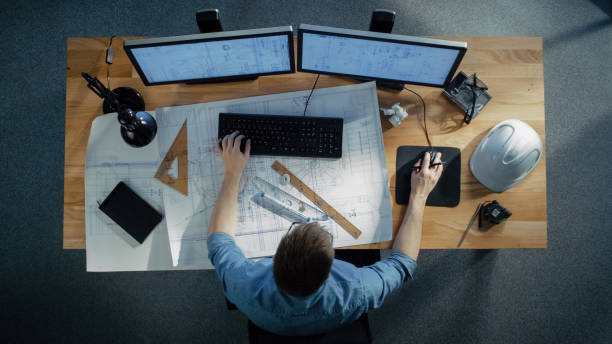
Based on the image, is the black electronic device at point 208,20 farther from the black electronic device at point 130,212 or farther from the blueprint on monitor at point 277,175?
the black electronic device at point 130,212

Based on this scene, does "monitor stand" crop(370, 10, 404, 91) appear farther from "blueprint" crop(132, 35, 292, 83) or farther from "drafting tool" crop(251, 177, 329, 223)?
"drafting tool" crop(251, 177, 329, 223)

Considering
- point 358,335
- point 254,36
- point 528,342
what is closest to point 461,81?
point 254,36

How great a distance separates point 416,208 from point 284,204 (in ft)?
1.53

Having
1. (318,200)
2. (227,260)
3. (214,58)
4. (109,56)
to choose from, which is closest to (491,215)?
(318,200)

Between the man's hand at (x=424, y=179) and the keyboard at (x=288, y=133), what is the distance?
29 centimetres

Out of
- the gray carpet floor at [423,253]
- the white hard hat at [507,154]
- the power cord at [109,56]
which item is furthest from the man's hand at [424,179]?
the power cord at [109,56]

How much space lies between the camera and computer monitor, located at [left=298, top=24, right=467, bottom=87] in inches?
37.7

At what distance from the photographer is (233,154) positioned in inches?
45.9

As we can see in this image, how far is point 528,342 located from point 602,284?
0.54 metres

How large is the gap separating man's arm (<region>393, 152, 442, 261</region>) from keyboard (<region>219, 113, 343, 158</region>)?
0.98ft

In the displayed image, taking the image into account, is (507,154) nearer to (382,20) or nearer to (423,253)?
(382,20)

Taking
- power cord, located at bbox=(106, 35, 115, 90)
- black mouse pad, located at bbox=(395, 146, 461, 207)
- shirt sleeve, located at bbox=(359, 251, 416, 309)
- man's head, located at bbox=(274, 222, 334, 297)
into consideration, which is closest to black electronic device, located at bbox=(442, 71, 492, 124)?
black mouse pad, located at bbox=(395, 146, 461, 207)

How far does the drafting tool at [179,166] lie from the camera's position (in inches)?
47.3

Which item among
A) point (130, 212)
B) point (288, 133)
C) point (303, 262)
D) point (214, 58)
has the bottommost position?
point (303, 262)
